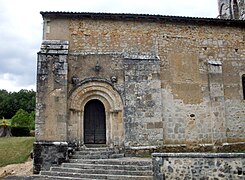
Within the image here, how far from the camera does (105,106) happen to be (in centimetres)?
1273

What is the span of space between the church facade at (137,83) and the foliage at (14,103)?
1437 inches

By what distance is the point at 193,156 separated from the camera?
25.4 feet

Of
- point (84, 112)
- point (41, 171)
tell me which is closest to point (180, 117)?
point (84, 112)

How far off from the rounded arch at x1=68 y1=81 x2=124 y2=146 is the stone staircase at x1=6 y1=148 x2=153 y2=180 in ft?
3.18

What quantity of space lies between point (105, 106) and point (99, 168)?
3282mm

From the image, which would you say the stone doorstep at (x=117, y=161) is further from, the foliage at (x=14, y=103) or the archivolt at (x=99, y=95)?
the foliage at (x=14, y=103)

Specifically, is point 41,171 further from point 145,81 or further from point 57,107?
point 145,81

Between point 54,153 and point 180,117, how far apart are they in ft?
19.1

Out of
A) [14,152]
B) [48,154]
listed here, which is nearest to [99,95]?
[48,154]

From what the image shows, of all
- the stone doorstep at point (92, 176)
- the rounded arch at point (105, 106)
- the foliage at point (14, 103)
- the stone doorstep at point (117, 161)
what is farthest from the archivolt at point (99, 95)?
the foliage at point (14, 103)

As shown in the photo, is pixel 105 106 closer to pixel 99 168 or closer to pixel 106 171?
pixel 99 168

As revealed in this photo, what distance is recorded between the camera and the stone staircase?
9477 millimetres

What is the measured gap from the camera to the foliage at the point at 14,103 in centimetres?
4603

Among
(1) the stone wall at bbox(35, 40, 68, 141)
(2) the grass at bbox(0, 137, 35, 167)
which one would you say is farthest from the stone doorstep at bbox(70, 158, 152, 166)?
(2) the grass at bbox(0, 137, 35, 167)
